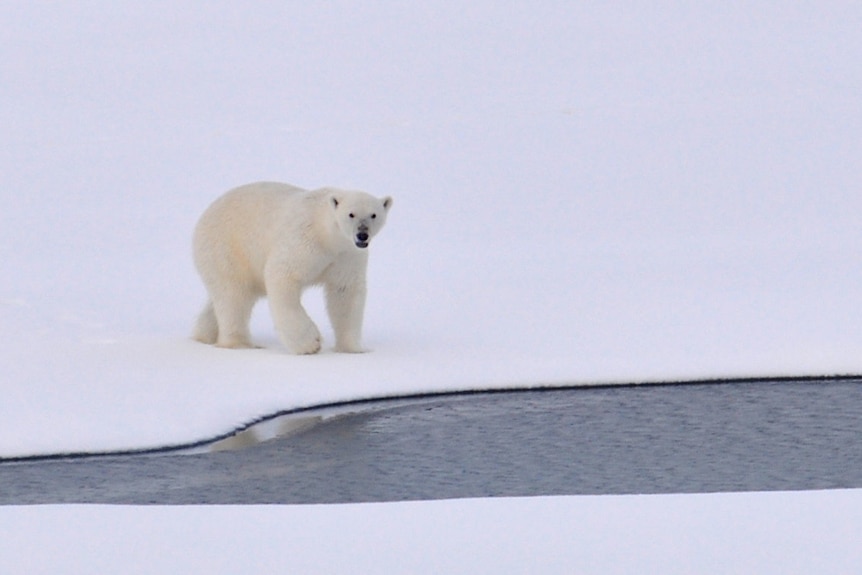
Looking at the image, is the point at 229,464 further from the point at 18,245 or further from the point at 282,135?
the point at 282,135

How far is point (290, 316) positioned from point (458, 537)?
3894 millimetres

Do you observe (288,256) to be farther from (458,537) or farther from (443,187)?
(443,187)

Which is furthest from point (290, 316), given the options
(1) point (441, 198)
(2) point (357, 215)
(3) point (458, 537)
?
(1) point (441, 198)

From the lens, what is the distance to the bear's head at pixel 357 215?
8.44m

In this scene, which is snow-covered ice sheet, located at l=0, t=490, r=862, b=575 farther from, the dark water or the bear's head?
the bear's head

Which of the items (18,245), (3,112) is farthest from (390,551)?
(3,112)

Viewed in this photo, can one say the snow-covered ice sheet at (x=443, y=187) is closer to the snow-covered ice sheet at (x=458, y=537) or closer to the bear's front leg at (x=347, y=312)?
the bear's front leg at (x=347, y=312)

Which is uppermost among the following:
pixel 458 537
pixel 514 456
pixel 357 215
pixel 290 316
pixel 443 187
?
pixel 443 187

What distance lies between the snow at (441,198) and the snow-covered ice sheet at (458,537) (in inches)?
1.2

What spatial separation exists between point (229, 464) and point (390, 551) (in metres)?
2.07

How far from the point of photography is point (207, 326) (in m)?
9.50

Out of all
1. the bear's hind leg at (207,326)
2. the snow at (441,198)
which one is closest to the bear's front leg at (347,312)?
the snow at (441,198)

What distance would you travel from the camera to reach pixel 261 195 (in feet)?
30.2

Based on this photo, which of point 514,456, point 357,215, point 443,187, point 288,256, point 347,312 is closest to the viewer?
point 514,456
